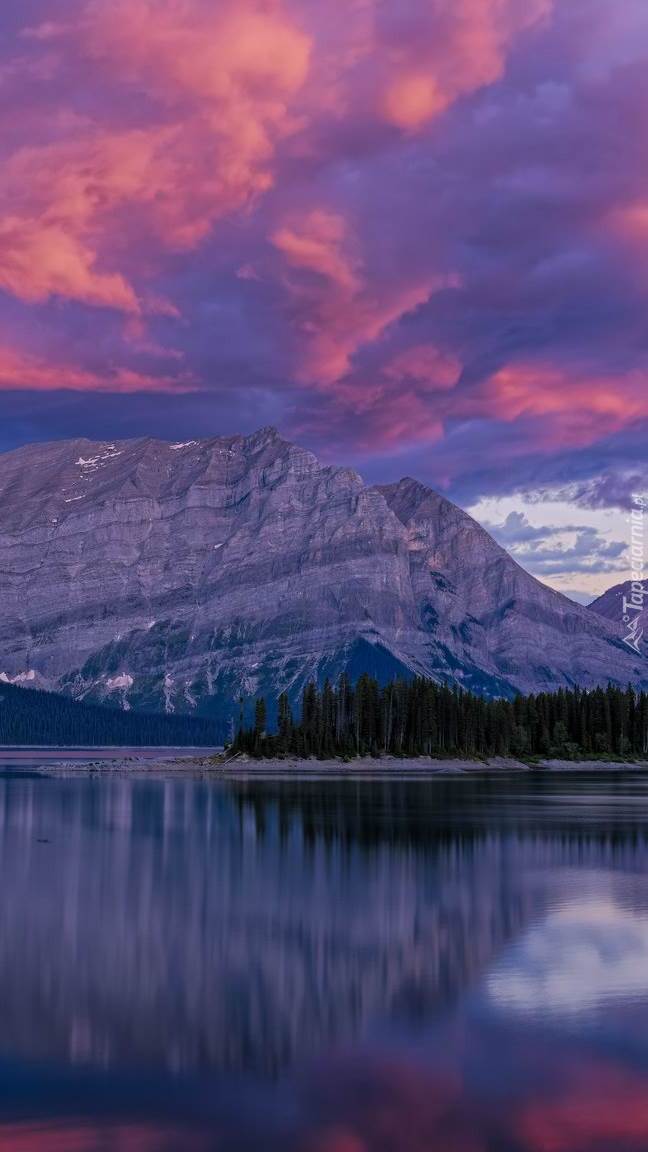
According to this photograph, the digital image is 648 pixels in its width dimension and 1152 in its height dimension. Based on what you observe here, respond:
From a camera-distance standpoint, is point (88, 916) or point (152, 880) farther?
point (152, 880)

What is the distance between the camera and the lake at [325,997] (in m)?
23.7

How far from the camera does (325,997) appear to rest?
34.6 metres

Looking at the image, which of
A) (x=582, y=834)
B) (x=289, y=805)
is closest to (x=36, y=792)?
(x=289, y=805)

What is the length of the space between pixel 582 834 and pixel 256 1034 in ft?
199

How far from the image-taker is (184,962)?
3938 cm

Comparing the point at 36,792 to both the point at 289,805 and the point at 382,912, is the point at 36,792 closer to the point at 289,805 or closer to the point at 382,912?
the point at 289,805

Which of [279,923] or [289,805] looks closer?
[279,923]

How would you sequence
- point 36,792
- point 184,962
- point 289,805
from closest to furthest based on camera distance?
point 184,962 < point 289,805 < point 36,792

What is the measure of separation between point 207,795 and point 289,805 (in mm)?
26022

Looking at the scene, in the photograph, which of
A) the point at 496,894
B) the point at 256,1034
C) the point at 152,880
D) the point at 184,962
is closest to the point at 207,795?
the point at 152,880

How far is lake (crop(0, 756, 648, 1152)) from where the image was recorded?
2367cm

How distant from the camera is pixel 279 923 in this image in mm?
47438

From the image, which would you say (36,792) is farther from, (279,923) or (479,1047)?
(479,1047)

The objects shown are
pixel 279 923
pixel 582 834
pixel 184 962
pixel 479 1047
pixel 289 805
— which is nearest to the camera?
pixel 479 1047
